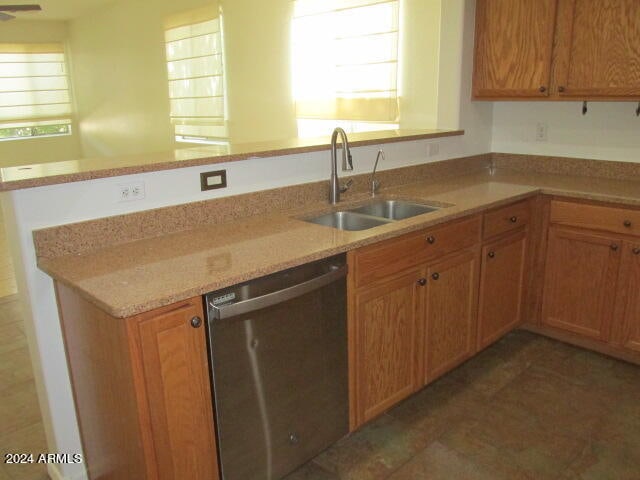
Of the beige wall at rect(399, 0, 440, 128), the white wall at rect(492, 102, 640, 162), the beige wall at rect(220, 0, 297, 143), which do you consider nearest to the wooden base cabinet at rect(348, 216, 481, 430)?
the white wall at rect(492, 102, 640, 162)

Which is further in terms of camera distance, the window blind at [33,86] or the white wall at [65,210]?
the window blind at [33,86]

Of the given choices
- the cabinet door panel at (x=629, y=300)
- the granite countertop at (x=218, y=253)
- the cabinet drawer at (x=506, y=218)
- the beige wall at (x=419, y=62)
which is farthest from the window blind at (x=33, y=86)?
the cabinet door panel at (x=629, y=300)

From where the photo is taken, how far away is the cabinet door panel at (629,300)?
8.43 ft

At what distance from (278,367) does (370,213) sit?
3.63 ft

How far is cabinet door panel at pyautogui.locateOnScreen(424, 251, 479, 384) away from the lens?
92.1 inches

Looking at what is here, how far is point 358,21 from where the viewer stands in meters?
3.95

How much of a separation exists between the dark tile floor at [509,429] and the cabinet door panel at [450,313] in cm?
16

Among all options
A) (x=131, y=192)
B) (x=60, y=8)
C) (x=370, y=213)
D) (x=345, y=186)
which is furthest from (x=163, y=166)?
(x=60, y=8)

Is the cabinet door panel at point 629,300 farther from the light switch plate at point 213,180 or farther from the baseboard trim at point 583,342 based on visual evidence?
the light switch plate at point 213,180

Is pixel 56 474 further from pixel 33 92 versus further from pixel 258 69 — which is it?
pixel 33 92

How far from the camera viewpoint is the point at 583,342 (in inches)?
113

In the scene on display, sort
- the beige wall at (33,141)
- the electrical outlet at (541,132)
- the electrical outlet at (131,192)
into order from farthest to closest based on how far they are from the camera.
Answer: the beige wall at (33,141) < the electrical outlet at (541,132) < the electrical outlet at (131,192)

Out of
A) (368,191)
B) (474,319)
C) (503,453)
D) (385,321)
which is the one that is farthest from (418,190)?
(503,453)

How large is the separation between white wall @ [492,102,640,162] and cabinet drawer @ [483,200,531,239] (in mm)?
676
